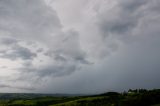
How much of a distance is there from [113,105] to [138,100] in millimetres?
20080

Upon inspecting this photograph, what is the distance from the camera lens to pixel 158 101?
654 ft

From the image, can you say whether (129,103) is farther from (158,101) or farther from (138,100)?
(158,101)

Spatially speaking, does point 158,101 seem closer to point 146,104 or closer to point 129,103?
point 146,104

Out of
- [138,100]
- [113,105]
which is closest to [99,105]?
[113,105]

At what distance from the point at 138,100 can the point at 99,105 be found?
3204cm

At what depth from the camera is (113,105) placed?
18250cm

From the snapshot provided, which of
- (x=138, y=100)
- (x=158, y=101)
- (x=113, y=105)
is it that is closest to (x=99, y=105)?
(x=113, y=105)

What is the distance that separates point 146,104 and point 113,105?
26.6 m

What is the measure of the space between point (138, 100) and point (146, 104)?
756cm

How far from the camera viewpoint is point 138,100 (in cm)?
18588

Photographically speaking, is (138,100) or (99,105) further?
(99,105)

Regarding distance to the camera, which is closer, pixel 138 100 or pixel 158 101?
pixel 138 100

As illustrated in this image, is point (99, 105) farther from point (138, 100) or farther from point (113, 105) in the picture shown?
point (138, 100)

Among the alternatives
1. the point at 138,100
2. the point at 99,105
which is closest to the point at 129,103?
the point at 138,100
